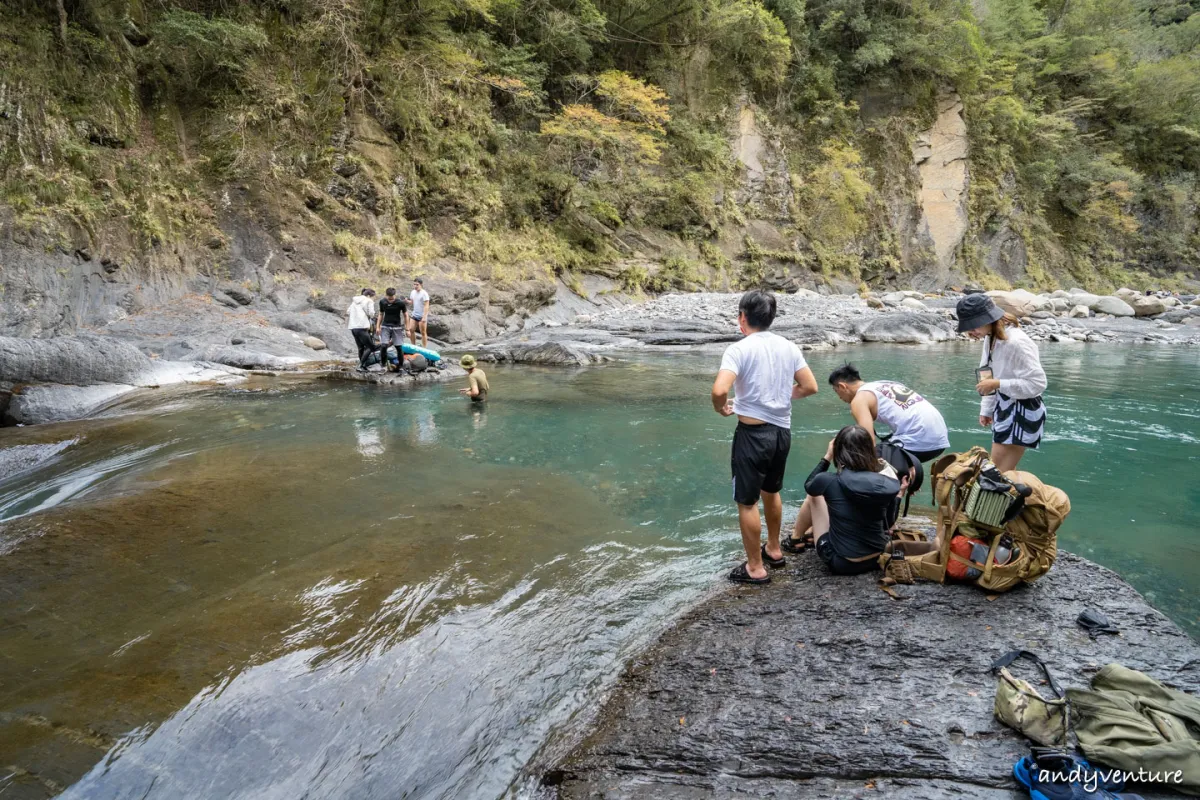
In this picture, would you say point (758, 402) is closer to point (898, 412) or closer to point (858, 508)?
point (858, 508)

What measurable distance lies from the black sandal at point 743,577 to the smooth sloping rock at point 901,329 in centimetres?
1828

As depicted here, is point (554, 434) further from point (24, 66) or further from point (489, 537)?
point (24, 66)

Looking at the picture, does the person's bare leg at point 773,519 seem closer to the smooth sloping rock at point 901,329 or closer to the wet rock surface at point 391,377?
the wet rock surface at point 391,377

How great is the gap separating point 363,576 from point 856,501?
3.10 metres

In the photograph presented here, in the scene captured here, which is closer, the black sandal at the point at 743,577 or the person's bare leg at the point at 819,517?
the black sandal at the point at 743,577

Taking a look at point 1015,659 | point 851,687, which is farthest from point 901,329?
point 851,687

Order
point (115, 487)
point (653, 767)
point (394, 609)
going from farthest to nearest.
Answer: point (115, 487) → point (394, 609) → point (653, 767)

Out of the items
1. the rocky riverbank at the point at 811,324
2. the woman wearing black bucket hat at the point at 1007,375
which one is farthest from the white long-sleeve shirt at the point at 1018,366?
the rocky riverbank at the point at 811,324

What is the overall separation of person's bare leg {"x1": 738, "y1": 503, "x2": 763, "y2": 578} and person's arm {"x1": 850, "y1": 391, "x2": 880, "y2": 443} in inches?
37.3

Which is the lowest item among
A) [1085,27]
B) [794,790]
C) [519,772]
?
[519,772]

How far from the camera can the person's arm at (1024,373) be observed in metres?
4.05

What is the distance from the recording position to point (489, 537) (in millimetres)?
4652

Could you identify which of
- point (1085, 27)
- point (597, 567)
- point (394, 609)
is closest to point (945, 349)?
point (597, 567)

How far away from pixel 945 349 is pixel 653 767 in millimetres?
19421
